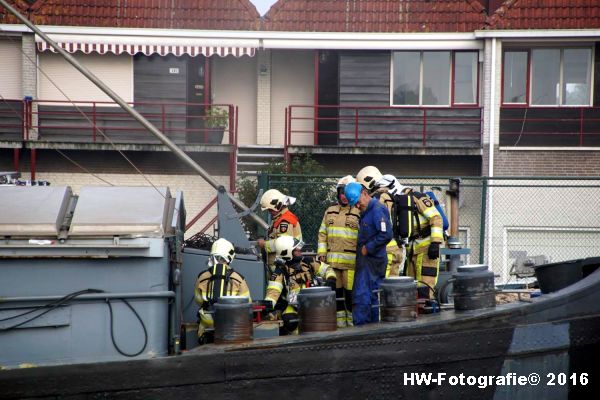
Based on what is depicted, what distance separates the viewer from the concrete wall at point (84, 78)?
2403cm

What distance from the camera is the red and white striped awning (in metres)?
23.3

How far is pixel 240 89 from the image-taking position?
25.1 m

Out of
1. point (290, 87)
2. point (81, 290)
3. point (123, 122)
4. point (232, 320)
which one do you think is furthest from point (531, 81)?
point (81, 290)

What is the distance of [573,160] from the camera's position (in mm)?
23359

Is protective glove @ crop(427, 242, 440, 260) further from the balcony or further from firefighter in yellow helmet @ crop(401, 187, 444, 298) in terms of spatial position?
the balcony

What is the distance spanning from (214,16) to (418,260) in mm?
15442

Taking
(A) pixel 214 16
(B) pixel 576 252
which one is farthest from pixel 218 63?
(B) pixel 576 252

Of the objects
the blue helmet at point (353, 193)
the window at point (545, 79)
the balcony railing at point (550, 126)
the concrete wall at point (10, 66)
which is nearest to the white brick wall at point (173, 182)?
the concrete wall at point (10, 66)

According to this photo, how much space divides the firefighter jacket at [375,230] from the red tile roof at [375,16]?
629 inches

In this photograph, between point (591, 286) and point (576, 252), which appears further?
point (576, 252)

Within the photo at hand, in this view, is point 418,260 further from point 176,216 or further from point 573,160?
point 573,160

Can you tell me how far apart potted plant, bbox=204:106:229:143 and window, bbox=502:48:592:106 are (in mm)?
7282

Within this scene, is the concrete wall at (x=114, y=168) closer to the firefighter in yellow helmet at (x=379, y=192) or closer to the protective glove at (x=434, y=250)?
the firefighter in yellow helmet at (x=379, y=192)

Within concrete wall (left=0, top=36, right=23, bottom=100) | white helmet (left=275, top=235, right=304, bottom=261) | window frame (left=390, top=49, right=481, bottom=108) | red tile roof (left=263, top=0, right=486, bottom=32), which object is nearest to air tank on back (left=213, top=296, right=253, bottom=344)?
white helmet (left=275, top=235, right=304, bottom=261)
